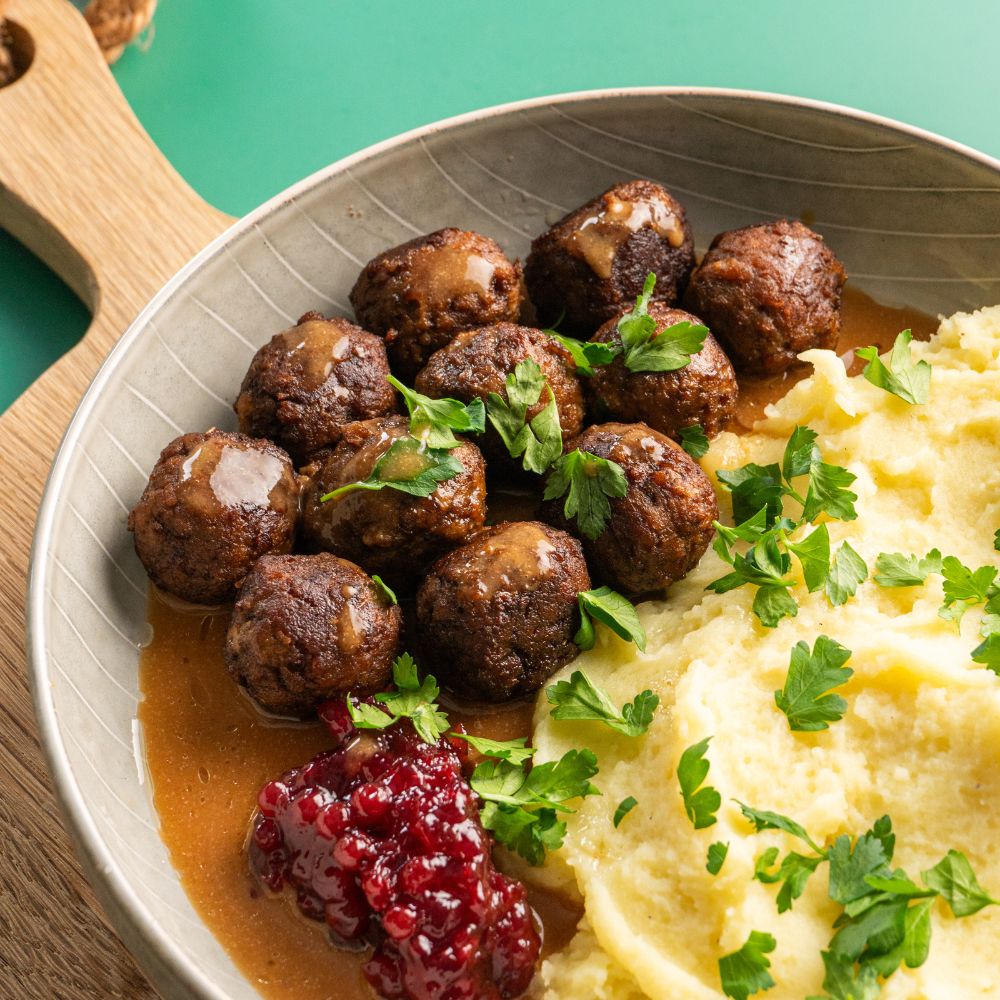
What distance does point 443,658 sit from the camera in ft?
14.5

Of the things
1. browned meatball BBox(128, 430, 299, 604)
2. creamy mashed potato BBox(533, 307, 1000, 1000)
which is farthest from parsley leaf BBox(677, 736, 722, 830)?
browned meatball BBox(128, 430, 299, 604)

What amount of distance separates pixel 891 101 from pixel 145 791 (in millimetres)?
6158

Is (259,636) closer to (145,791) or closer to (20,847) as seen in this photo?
(145,791)

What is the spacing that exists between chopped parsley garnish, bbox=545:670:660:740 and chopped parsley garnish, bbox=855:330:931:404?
1753 mm

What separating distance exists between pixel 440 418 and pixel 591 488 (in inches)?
25.7

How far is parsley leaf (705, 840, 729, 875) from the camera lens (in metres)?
3.78

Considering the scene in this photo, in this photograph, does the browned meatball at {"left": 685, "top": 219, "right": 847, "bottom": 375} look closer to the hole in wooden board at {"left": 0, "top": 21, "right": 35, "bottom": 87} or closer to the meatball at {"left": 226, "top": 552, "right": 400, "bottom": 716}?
the meatball at {"left": 226, "top": 552, "right": 400, "bottom": 716}

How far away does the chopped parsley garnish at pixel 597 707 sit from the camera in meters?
4.21

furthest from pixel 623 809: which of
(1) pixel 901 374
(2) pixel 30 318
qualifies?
(2) pixel 30 318

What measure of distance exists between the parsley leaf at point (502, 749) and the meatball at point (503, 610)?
0.21m

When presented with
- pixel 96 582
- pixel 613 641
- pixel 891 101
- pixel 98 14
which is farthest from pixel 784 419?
pixel 98 14

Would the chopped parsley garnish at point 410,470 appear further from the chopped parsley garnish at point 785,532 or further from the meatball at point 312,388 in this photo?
the chopped parsley garnish at point 785,532

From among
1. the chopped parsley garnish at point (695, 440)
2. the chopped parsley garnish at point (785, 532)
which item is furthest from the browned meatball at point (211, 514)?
the chopped parsley garnish at point (785, 532)

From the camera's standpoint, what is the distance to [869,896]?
374 cm
